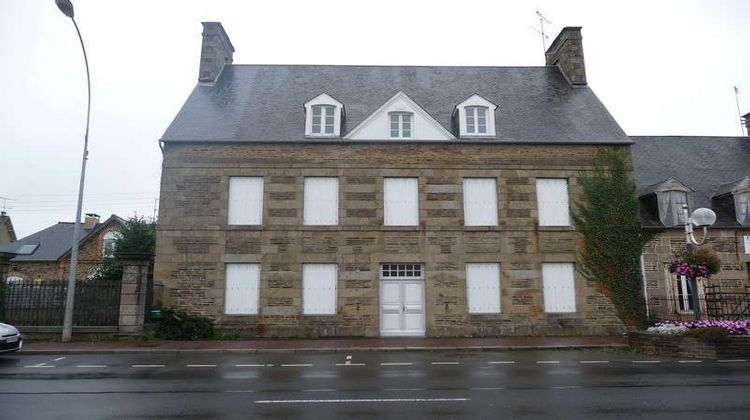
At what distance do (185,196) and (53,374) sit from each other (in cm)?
851

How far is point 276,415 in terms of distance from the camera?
6.69 meters

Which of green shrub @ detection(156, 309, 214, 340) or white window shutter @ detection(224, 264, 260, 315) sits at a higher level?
white window shutter @ detection(224, 264, 260, 315)

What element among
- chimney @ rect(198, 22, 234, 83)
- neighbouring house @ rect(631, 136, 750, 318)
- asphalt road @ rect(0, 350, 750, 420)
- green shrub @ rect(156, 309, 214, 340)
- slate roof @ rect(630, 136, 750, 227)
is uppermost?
chimney @ rect(198, 22, 234, 83)

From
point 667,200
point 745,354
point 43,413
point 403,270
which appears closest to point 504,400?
point 43,413

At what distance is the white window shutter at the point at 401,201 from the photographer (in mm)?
18156

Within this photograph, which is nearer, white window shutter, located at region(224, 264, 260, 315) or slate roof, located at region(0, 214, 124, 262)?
white window shutter, located at region(224, 264, 260, 315)

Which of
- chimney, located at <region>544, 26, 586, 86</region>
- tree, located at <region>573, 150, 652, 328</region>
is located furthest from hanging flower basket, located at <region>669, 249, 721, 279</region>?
chimney, located at <region>544, 26, 586, 86</region>

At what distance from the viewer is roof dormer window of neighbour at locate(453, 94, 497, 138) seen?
18.9 meters

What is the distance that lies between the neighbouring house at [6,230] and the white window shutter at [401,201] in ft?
124

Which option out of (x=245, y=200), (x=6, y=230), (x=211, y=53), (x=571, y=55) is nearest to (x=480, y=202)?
(x=245, y=200)

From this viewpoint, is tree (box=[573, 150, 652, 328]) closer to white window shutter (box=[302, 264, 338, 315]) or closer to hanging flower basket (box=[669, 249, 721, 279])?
hanging flower basket (box=[669, 249, 721, 279])

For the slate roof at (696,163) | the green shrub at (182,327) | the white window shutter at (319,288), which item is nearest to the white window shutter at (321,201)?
the white window shutter at (319,288)

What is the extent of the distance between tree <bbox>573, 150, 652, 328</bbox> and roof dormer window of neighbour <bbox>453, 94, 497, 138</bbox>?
3871mm

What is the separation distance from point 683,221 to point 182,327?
1811 cm
